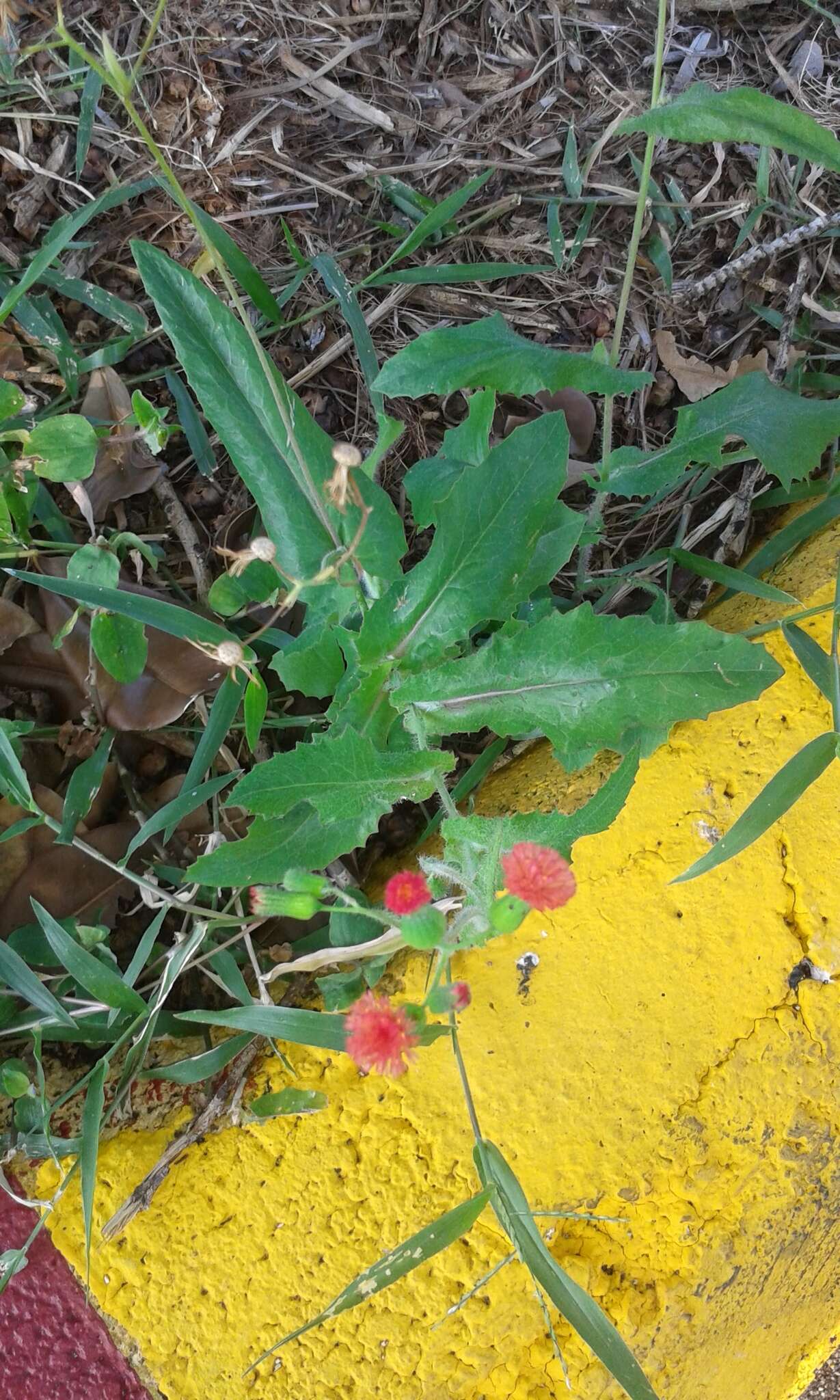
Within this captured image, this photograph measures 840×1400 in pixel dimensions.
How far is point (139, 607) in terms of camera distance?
1609mm

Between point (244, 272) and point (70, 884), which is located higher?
point (244, 272)

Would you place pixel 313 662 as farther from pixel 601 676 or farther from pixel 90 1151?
pixel 90 1151

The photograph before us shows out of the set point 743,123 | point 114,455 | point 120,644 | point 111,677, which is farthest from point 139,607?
point 743,123

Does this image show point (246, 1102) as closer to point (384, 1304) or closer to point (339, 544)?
point (384, 1304)

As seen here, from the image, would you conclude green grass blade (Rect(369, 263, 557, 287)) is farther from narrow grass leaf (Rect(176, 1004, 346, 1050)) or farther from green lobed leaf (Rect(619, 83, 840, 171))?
narrow grass leaf (Rect(176, 1004, 346, 1050))

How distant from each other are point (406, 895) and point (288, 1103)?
0.64m

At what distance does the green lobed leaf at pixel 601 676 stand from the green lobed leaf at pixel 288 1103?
2.05ft

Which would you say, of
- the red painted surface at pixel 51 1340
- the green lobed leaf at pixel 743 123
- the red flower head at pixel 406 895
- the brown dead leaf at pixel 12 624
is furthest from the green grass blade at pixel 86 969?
the green lobed leaf at pixel 743 123

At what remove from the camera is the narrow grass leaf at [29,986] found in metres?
1.64

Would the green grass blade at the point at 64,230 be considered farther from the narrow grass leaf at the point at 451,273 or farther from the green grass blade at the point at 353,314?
the narrow grass leaf at the point at 451,273

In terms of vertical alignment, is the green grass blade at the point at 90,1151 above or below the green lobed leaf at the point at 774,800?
below

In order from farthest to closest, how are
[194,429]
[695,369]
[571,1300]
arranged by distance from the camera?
1. [695,369]
2. [194,429]
3. [571,1300]

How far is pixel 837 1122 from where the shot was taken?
5.02 ft

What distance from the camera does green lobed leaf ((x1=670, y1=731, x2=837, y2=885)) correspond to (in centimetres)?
141
